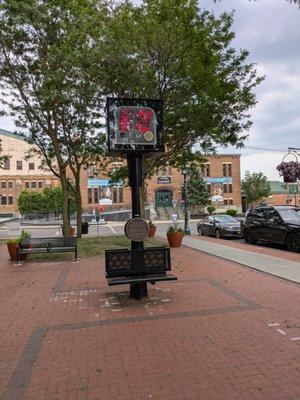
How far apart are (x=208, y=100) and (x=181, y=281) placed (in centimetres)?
770

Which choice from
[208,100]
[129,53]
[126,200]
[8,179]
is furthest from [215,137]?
[8,179]

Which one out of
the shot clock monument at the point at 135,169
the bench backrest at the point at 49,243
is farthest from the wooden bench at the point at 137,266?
the bench backrest at the point at 49,243

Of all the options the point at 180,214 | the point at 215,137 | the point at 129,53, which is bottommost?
the point at 180,214

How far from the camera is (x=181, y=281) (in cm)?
950

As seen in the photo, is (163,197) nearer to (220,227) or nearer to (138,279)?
(220,227)

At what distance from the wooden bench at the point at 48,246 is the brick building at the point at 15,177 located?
78480mm

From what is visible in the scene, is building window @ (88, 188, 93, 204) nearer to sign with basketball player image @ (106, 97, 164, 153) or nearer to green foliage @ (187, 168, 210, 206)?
green foliage @ (187, 168, 210, 206)

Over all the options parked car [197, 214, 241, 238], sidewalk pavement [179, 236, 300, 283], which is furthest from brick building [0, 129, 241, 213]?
sidewalk pavement [179, 236, 300, 283]

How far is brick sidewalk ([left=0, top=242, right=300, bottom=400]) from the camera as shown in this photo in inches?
163

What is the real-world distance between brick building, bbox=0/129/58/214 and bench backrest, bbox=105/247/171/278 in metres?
84.9

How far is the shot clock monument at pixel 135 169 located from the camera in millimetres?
7777

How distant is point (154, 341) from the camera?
546 centimetres

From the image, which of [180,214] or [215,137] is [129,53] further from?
[180,214]

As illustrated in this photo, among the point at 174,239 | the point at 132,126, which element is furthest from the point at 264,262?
the point at 132,126
